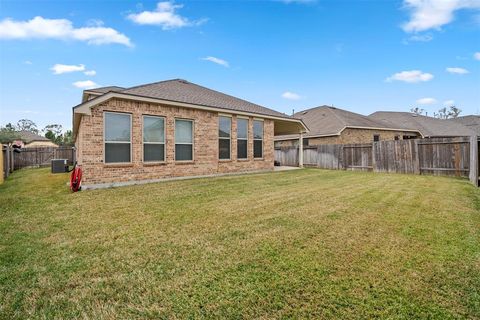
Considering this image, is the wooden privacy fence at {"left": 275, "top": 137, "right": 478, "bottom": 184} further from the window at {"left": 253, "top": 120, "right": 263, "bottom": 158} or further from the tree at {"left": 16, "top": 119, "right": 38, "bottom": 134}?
the tree at {"left": 16, "top": 119, "right": 38, "bottom": 134}

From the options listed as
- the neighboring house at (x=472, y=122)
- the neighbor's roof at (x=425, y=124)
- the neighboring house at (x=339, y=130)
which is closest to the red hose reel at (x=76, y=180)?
the neighboring house at (x=339, y=130)

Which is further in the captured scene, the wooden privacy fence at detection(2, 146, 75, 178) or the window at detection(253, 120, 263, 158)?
the wooden privacy fence at detection(2, 146, 75, 178)

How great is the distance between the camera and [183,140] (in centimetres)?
1062

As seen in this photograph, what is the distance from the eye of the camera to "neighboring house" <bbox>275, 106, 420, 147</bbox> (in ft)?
65.6

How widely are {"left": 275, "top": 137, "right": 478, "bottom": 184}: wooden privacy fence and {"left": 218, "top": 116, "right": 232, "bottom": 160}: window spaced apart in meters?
8.57

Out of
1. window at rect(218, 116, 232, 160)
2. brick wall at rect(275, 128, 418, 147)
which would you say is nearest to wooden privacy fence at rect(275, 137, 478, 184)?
brick wall at rect(275, 128, 418, 147)

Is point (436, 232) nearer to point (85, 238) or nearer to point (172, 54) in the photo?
point (85, 238)

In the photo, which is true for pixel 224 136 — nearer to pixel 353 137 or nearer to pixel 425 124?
pixel 353 137

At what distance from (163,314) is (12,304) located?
1.43 m

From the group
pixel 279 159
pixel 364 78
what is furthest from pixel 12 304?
pixel 364 78

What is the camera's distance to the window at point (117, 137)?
8.64 m

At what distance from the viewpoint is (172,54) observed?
1627 centimetres

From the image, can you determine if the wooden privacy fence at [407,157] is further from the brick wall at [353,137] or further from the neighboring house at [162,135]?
the neighboring house at [162,135]

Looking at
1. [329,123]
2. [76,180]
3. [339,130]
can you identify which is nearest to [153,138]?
[76,180]
